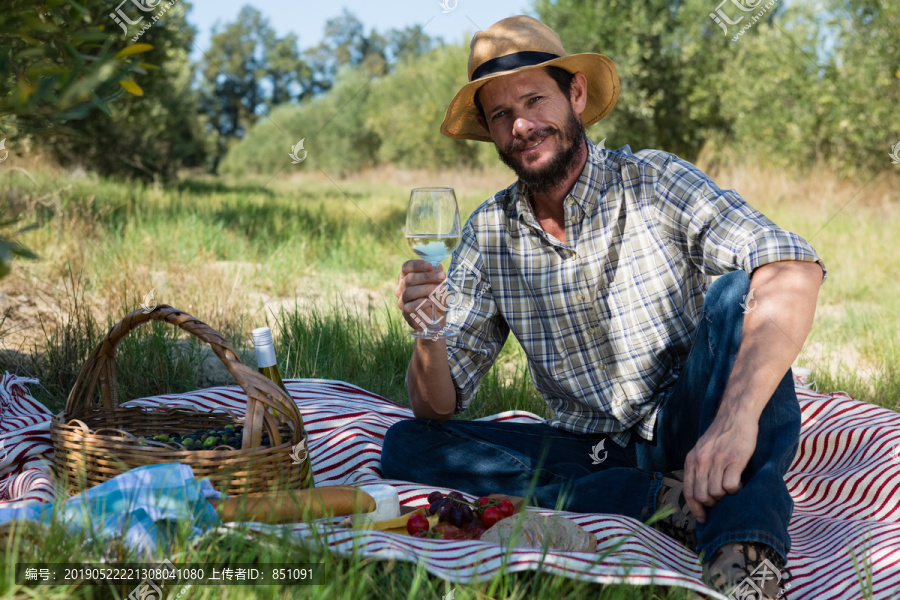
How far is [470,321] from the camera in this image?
304 centimetres

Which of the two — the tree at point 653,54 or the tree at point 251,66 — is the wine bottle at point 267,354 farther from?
the tree at point 251,66

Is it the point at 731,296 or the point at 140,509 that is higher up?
the point at 731,296

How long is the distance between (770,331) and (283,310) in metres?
3.00

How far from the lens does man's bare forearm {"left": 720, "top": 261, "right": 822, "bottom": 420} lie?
86.4 inches

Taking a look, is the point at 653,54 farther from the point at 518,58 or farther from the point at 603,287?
the point at 603,287

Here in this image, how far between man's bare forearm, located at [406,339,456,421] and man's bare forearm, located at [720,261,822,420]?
100cm

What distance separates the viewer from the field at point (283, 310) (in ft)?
6.27

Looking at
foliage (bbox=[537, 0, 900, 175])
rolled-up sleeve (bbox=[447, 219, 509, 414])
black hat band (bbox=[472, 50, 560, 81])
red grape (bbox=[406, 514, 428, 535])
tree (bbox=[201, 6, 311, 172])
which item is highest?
tree (bbox=[201, 6, 311, 172])

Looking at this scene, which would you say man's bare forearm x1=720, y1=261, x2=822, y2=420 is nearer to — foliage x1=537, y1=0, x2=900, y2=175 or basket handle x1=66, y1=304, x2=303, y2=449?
basket handle x1=66, y1=304, x2=303, y2=449

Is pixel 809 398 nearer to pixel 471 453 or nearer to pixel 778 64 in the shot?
pixel 471 453

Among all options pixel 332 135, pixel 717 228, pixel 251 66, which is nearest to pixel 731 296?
pixel 717 228

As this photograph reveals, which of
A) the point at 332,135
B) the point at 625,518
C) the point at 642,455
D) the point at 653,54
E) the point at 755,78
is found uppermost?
the point at 653,54

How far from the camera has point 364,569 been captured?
189 centimetres

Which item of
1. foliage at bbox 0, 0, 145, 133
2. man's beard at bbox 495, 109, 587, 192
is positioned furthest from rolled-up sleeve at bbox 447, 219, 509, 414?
foliage at bbox 0, 0, 145, 133
